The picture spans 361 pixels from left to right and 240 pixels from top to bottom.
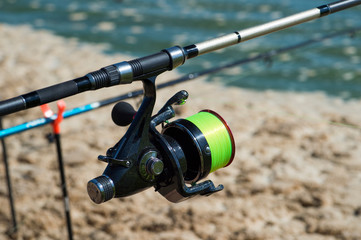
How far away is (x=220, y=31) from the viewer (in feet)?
25.9

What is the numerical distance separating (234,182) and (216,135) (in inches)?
75.9

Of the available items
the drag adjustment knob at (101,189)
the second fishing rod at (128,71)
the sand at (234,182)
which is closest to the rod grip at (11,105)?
the second fishing rod at (128,71)

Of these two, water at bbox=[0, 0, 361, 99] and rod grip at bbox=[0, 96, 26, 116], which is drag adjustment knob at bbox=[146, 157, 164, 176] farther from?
water at bbox=[0, 0, 361, 99]

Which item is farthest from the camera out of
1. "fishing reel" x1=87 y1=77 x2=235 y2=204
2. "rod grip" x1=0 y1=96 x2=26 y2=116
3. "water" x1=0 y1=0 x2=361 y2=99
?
"water" x1=0 y1=0 x2=361 y2=99

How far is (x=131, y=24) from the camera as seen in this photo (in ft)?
28.0

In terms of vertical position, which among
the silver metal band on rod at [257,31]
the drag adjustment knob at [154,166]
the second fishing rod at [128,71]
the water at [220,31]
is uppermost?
the water at [220,31]

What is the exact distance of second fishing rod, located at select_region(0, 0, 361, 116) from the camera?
1098 millimetres

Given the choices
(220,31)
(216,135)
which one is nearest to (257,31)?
(216,135)

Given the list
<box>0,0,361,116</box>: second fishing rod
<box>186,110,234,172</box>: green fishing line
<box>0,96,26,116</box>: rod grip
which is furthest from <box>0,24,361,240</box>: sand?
<box>0,96,26,116</box>: rod grip

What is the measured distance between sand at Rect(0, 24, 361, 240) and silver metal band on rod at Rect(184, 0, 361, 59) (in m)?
1.58

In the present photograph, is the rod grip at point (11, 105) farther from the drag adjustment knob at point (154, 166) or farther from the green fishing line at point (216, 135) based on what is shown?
the green fishing line at point (216, 135)

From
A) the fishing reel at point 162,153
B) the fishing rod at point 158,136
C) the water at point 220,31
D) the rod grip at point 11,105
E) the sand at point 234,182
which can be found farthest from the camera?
the water at point 220,31

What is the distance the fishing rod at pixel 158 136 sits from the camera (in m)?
1.17

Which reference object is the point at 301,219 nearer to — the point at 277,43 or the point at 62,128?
the point at 62,128
